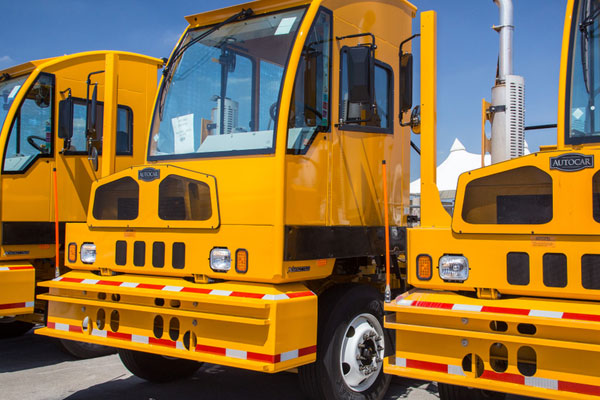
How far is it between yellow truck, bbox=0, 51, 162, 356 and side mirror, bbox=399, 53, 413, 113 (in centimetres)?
286

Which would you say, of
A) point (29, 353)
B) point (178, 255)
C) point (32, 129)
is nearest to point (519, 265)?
point (178, 255)

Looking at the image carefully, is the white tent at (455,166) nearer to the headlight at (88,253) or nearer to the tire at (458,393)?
the tire at (458,393)

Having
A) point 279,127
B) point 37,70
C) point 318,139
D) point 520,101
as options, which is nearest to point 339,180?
point 318,139

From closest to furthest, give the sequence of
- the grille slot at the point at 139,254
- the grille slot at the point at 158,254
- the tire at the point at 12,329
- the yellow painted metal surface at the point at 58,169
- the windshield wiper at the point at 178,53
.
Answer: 1. the grille slot at the point at 158,254
2. the grille slot at the point at 139,254
3. the windshield wiper at the point at 178,53
4. the yellow painted metal surface at the point at 58,169
5. the tire at the point at 12,329

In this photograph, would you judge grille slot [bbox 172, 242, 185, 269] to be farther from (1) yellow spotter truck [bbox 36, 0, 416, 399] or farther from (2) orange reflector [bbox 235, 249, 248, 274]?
(2) orange reflector [bbox 235, 249, 248, 274]

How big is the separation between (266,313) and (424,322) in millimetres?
1016

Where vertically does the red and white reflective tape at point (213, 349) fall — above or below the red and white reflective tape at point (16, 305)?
above

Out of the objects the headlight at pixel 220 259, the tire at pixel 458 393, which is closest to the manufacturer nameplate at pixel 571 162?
the tire at pixel 458 393

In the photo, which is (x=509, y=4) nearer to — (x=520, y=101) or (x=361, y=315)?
(x=520, y=101)

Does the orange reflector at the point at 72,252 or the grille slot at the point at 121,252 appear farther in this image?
the orange reflector at the point at 72,252

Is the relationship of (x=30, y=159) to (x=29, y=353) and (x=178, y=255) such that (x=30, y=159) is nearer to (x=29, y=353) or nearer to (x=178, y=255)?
(x=29, y=353)

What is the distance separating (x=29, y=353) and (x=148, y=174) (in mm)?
3937

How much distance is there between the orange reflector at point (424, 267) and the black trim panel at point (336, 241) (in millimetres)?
850

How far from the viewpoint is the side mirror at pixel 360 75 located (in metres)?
4.34
